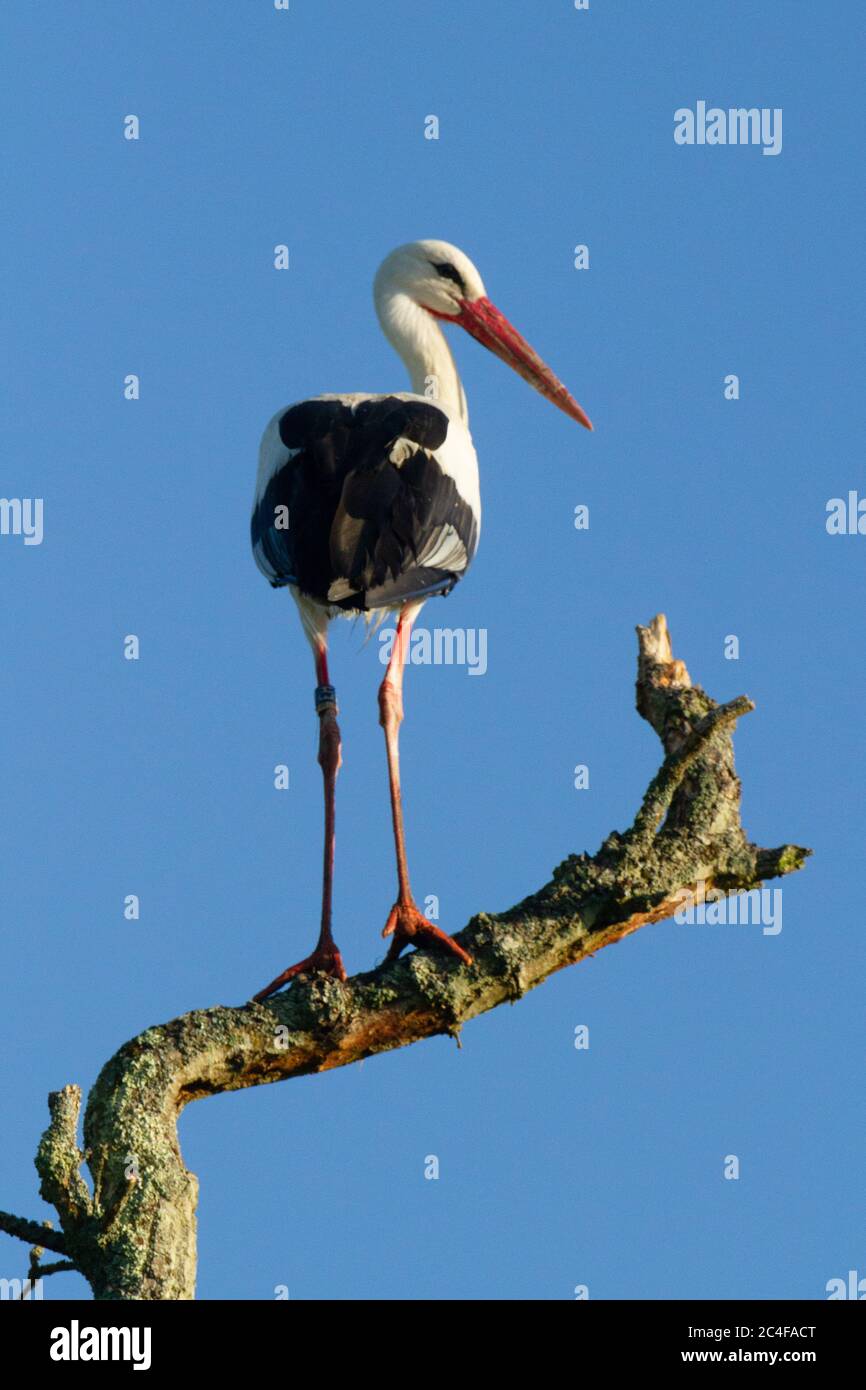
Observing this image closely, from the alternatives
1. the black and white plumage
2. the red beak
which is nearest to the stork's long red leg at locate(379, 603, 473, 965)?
the black and white plumage

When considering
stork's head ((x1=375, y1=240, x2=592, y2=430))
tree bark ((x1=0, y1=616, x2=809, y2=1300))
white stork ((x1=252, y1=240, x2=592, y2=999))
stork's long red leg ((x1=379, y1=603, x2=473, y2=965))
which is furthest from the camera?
stork's head ((x1=375, y1=240, x2=592, y2=430))

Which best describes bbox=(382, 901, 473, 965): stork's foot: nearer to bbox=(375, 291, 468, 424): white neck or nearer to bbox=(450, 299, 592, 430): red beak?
bbox=(375, 291, 468, 424): white neck

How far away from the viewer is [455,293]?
37.2ft

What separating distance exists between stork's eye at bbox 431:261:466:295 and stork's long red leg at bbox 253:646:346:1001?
2830 mm

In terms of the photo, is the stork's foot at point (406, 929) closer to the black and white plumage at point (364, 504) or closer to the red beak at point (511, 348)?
the black and white plumage at point (364, 504)

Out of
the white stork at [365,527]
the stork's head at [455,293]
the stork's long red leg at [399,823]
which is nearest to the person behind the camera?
the stork's long red leg at [399,823]

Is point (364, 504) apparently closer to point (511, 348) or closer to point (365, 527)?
point (365, 527)

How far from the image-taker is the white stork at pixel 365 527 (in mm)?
8812

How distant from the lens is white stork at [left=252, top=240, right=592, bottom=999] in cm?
881

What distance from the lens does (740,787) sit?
8.27 m

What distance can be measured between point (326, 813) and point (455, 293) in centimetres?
Answer: 358

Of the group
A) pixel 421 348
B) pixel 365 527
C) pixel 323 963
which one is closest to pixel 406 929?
pixel 323 963

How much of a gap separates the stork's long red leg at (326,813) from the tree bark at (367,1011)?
1004 mm

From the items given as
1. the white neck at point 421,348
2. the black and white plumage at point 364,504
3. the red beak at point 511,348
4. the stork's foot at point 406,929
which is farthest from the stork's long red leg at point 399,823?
Result: the red beak at point 511,348
